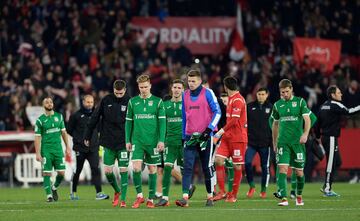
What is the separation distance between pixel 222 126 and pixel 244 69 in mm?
14848

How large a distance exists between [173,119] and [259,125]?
13.3ft

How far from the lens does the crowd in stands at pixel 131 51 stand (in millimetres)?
35812

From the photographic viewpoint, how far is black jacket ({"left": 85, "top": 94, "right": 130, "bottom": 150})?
23.0 metres

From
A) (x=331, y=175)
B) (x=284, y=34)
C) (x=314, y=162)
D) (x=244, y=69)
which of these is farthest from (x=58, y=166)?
(x=284, y=34)

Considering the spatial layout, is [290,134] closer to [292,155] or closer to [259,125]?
[292,155]

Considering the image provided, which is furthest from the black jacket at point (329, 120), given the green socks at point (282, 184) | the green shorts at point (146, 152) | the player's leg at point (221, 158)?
the green shorts at point (146, 152)

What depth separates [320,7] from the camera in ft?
141

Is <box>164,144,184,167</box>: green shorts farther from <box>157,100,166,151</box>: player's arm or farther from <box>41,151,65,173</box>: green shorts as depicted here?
<box>41,151,65,173</box>: green shorts

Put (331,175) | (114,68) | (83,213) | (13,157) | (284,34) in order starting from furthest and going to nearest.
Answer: (284,34), (114,68), (13,157), (331,175), (83,213)

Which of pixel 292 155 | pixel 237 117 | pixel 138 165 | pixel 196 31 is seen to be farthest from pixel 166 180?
pixel 196 31

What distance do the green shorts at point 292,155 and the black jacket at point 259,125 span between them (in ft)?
15.0

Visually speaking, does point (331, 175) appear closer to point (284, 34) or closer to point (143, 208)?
point (143, 208)

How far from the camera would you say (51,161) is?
25047 mm

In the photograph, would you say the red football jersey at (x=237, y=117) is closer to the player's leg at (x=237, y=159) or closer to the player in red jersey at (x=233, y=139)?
the player in red jersey at (x=233, y=139)
